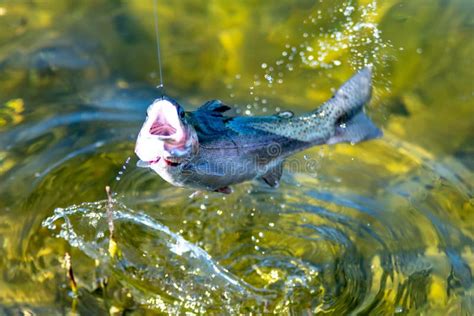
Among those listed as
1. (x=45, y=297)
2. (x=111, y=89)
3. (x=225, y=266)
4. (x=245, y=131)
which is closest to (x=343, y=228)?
(x=225, y=266)

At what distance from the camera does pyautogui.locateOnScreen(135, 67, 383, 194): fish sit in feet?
9.07

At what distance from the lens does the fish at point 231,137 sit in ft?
9.07

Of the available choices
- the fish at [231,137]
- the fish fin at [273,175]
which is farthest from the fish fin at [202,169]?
the fish fin at [273,175]

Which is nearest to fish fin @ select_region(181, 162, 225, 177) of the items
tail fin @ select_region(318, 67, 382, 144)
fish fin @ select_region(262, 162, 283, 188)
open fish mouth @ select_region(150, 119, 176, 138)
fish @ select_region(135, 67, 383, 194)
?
fish @ select_region(135, 67, 383, 194)

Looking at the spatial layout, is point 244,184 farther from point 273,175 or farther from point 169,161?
point 169,161

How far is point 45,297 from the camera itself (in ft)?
12.0

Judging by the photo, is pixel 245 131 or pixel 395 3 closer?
pixel 245 131

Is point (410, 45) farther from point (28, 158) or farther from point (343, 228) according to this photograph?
point (28, 158)

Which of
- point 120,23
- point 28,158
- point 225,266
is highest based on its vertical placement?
point 120,23

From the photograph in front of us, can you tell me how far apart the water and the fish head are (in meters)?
1.10

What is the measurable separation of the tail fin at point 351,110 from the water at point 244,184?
759 mm

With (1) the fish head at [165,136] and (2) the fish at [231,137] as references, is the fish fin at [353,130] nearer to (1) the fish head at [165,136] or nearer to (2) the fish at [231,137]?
(2) the fish at [231,137]

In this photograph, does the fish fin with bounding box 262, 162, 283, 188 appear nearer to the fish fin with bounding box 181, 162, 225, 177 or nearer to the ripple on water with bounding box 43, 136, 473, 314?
the fish fin with bounding box 181, 162, 225, 177

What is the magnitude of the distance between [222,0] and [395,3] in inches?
50.9
